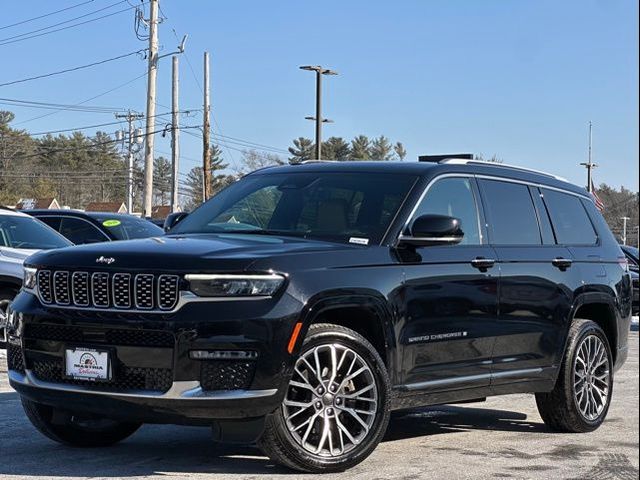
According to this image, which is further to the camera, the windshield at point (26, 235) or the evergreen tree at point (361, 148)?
the evergreen tree at point (361, 148)

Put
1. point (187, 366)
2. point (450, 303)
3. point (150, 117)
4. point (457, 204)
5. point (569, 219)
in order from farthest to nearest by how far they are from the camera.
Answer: point (150, 117) < point (569, 219) < point (457, 204) < point (450, 303) < point (187, 366)

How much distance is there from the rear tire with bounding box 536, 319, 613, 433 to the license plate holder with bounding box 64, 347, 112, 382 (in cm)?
355

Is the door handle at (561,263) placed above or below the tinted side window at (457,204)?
below

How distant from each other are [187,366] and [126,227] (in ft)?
37.6

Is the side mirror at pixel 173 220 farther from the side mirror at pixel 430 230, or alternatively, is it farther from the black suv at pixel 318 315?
the side mirror at pixel 430 230

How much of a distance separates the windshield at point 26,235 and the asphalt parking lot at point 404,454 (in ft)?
15.8

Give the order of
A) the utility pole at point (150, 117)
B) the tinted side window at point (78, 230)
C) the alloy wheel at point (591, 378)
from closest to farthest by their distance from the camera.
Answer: the alloy wheel at point (591, 378)
the tinted side window at point (78, 230)
the utility pole at point (150, 117)

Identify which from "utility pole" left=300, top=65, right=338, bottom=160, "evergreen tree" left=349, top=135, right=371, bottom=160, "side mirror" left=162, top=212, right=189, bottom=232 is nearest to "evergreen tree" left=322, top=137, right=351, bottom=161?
"evergreen tree" left=349, top=135, right=371, bottom=160

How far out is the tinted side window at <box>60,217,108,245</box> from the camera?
16453 mm

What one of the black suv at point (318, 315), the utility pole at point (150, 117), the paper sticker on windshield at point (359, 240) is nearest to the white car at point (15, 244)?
the black suv at point (318, 315)

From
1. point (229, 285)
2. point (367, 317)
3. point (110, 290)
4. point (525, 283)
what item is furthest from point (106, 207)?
point (229, 285)

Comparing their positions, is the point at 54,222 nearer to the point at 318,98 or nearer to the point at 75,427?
the point at 75,427

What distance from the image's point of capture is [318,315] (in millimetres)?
5988

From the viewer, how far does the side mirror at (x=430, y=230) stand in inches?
258
